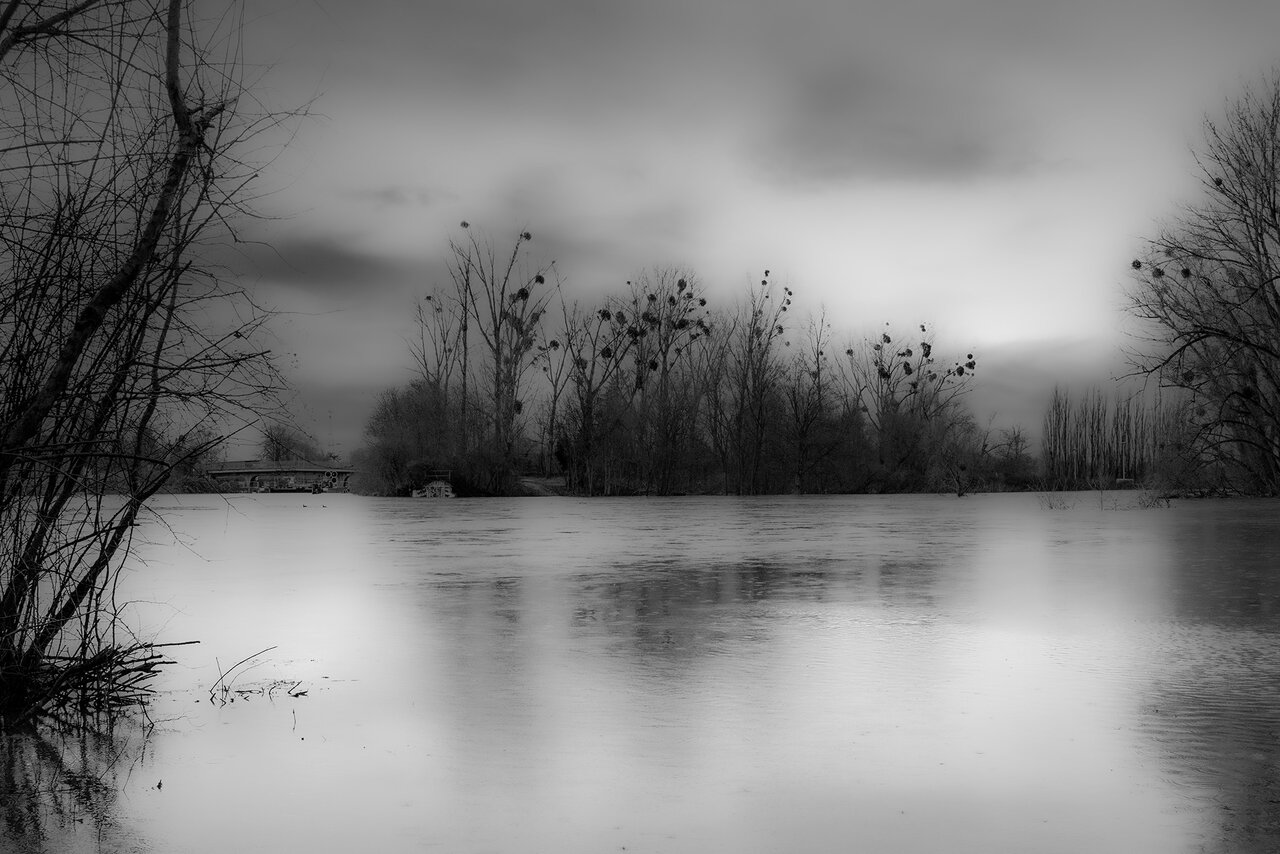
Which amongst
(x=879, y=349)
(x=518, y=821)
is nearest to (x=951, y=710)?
(x=518, y=821)

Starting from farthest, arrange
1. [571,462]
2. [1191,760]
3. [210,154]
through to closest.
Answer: [571,462], [210,154], [1191,760]

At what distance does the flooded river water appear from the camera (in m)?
3.22

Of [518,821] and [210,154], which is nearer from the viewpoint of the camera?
[518,821]

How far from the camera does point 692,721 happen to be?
177 inches

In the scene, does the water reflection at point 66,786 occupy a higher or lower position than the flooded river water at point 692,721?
lower

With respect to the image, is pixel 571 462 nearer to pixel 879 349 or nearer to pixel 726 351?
pixel 726 351

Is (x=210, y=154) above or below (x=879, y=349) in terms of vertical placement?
below

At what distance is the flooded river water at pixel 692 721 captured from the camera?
3225mm

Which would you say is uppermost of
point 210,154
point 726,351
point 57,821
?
point 726,351

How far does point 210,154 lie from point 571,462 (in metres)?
39.4

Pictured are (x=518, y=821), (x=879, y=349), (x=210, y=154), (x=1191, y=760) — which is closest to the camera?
(x=518, y=821)

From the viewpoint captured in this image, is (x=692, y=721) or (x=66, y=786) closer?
(x=66, y=786)

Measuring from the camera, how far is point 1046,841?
305 centimetres

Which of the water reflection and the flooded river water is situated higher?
the flooded river water
